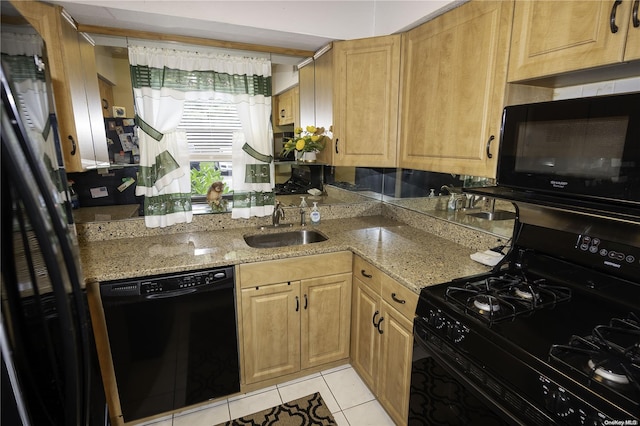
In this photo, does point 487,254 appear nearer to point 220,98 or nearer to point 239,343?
point 239,343

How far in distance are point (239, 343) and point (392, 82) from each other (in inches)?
75.2

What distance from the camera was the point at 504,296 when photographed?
1.26m

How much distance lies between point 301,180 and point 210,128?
2.79 feet

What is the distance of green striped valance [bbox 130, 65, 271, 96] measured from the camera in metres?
1.97

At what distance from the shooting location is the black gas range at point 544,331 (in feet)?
2.84

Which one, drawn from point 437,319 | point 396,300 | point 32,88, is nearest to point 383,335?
point 396,300

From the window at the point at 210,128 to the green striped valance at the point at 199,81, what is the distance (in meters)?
0.11

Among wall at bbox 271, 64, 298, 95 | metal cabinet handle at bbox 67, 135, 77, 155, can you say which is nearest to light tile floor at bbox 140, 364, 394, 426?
metal cabinet handle at bbox 67, 135, 77, 155

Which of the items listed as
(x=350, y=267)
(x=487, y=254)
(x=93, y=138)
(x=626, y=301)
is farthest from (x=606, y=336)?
(x=93, y=138)

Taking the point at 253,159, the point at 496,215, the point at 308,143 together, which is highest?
the point at 308,143

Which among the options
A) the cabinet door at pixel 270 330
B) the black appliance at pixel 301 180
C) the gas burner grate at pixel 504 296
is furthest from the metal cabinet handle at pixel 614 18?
the black appliance at pixel 301 180

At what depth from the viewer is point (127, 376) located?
5.64 feet

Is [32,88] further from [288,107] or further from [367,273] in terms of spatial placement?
[288,107]

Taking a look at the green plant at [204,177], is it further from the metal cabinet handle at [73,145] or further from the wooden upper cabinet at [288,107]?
the metal cabinet handle at [73,145]
